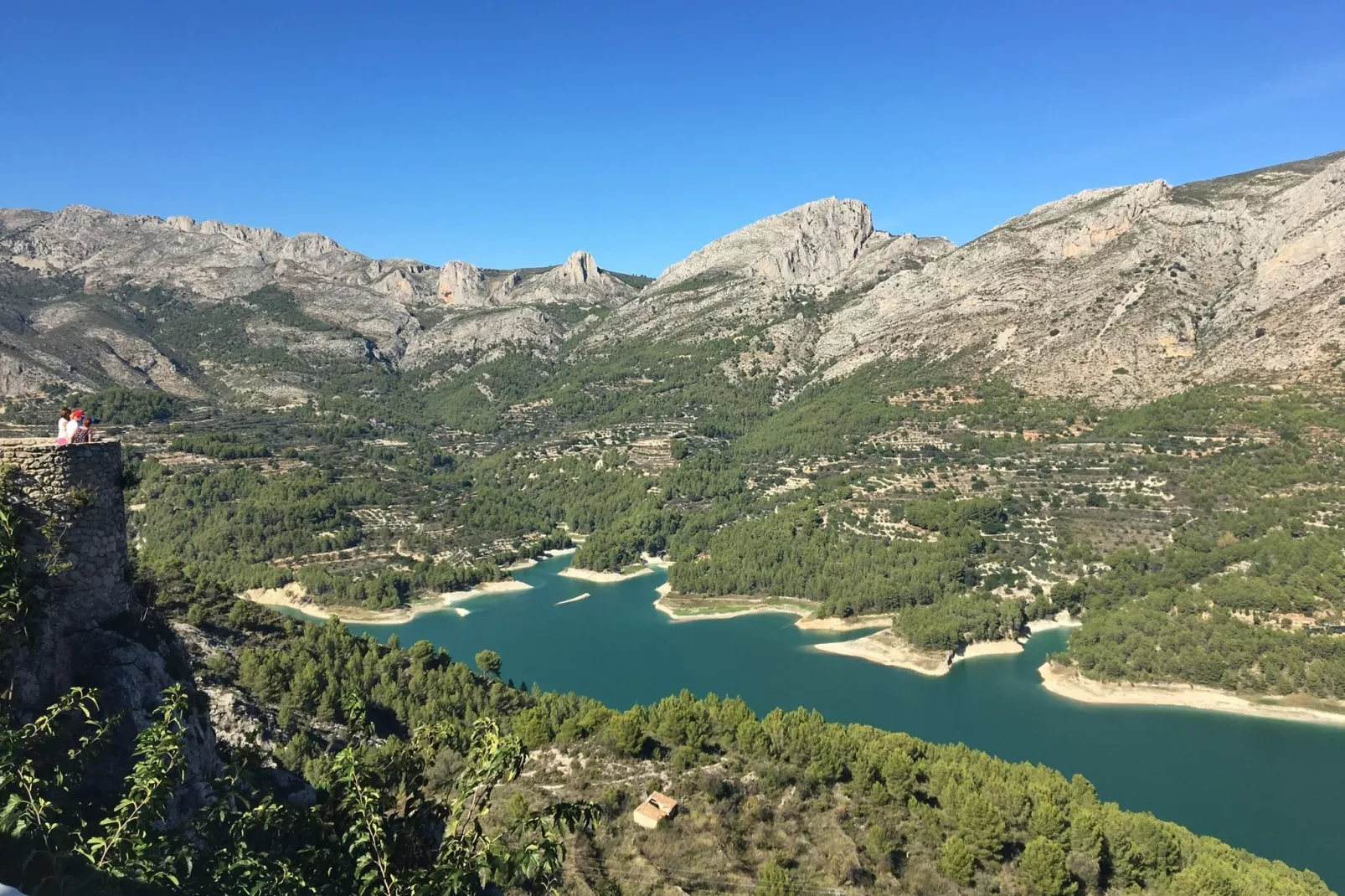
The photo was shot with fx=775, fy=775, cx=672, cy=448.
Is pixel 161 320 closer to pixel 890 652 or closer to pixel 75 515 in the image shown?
pixel 890 652

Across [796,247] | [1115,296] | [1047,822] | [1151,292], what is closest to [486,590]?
[1047,822]

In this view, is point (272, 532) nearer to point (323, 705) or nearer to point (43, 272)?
point (323, 705)

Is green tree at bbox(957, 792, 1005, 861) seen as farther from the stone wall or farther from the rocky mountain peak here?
the rocky mountain peak

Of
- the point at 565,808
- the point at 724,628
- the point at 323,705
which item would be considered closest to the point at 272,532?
the point at 724,628

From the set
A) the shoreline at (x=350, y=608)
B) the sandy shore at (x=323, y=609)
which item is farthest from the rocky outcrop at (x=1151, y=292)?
the sandy shore at (x=323, y=609)

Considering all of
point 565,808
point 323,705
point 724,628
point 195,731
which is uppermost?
point 565,808

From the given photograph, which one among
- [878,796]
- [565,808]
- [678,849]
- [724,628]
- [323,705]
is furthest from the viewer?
[724,628]

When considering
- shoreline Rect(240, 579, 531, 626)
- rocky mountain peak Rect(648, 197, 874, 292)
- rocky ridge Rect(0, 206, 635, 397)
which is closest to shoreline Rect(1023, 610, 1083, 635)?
shoreline Rect(240, 579, 531, 626)

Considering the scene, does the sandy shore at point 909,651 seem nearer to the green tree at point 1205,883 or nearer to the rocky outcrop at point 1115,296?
the green tree at point 1205,883
